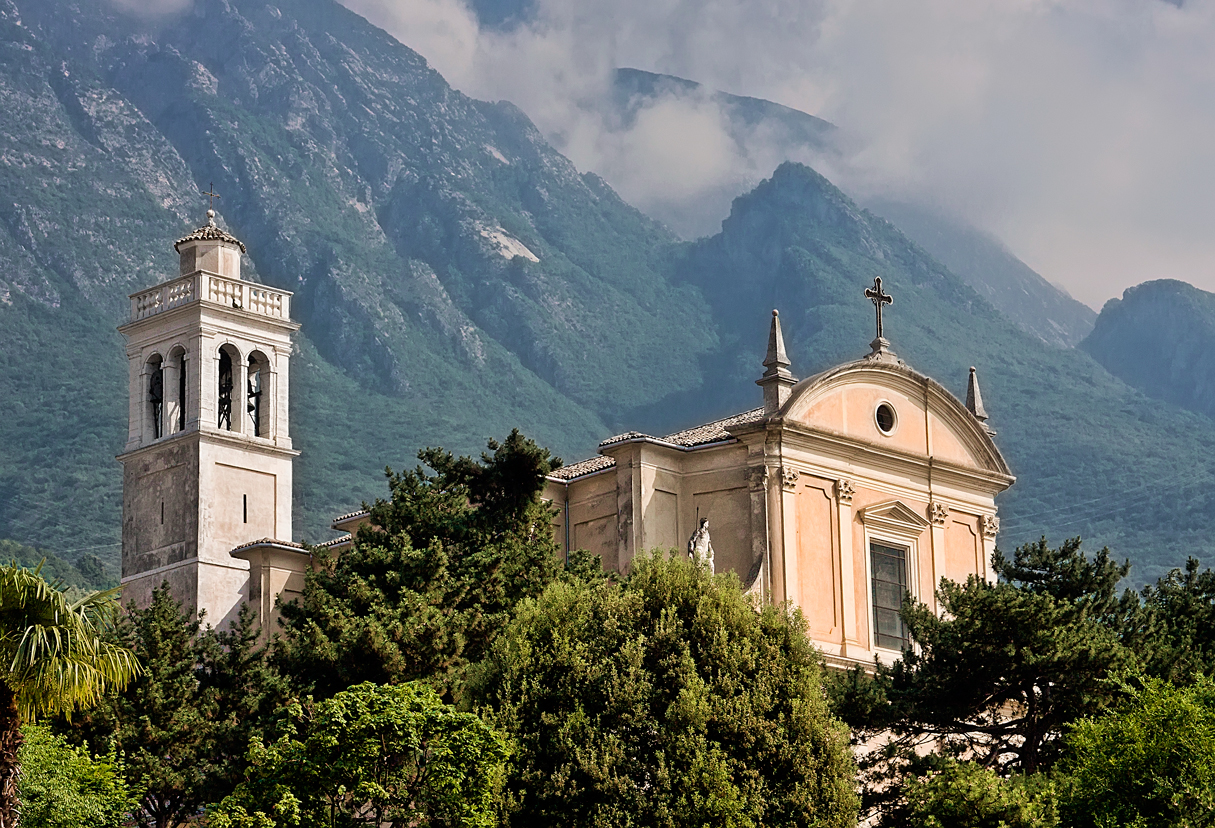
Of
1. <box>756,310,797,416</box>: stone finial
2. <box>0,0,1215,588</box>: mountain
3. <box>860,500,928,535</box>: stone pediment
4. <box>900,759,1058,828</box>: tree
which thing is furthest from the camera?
<box>0,0,1215,588</box>: mountain

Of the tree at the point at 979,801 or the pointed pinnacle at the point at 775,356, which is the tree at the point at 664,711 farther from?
the pointed pinnacle at the point at 775,356

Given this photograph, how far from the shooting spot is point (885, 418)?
126ft

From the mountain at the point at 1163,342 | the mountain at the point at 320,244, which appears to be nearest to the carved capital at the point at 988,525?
the mountain at the point at 320,244

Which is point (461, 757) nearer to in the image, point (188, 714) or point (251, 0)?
point (188, 714)

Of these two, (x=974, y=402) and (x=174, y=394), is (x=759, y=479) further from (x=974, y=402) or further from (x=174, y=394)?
(x=174, y=394)

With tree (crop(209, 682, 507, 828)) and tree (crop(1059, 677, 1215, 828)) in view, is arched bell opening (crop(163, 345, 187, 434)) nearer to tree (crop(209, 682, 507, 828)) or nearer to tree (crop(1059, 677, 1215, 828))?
tree (crop(209, 682, 507, 828))

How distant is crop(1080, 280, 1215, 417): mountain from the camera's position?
16888 centimetres

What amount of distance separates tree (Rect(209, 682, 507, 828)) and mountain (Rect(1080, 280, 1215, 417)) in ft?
490

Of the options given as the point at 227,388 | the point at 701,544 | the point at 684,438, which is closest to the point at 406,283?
the point at 227,388

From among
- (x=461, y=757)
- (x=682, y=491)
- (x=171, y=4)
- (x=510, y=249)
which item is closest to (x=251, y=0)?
(x=171, y=4)

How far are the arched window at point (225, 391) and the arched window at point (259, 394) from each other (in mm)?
522

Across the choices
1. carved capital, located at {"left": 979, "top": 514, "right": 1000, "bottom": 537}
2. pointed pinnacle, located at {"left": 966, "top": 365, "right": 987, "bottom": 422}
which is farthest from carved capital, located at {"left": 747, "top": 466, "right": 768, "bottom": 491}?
pointed pinnacle, located at {"left": 966, "top": 365, "right": 987, "bottom": 422}

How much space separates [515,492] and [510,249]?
5308 inches

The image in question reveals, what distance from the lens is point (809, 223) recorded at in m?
177
